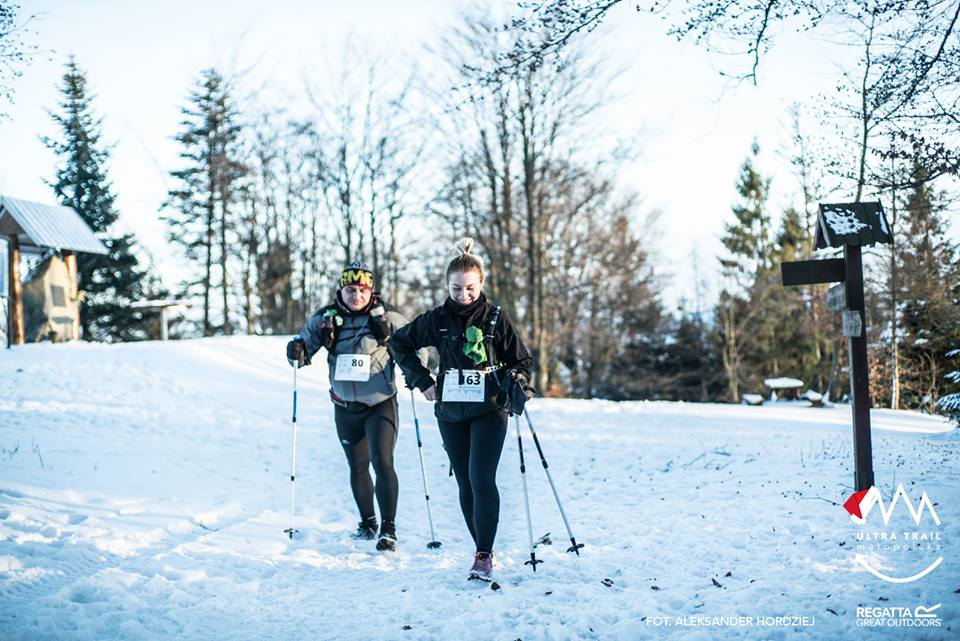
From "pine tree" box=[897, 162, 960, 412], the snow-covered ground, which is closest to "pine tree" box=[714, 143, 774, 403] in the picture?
"pine tree" box=[897, 162, 960, 412]

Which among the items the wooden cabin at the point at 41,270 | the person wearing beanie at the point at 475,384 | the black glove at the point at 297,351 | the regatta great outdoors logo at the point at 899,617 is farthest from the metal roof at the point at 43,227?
the regatta great outdoors logo at the point at 899,617

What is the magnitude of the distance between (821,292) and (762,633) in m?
24.6

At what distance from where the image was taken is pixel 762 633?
10.9 feet

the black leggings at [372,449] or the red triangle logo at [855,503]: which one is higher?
the black leggings at [372,449]

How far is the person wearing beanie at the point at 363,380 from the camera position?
16.1ft

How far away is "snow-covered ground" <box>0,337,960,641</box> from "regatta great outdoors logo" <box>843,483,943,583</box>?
0.04 metres

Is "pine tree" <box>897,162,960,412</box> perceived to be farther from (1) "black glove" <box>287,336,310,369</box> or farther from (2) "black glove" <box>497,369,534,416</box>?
(1) "black glove" <box>287,336,310,369</box>

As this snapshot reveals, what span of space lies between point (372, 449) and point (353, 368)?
0.64 m

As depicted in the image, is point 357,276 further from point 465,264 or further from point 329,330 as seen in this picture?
point 465,264

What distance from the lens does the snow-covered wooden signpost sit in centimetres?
583

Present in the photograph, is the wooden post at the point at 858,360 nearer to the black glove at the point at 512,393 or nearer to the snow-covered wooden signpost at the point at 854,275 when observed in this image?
the snow-covered wooden signpost at the point at 854,275

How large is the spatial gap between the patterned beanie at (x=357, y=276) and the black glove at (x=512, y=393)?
1439 mm

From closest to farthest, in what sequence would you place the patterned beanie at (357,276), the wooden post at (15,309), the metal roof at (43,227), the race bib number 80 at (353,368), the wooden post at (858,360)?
1. the race bib number 80 at (353,368)
2. the patterned beanie at (357,276)
3. the wooden post at (858,360)
4. the wooden post at (15,309)
5. the metal roof at (43,227)

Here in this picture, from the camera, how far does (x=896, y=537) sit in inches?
178
